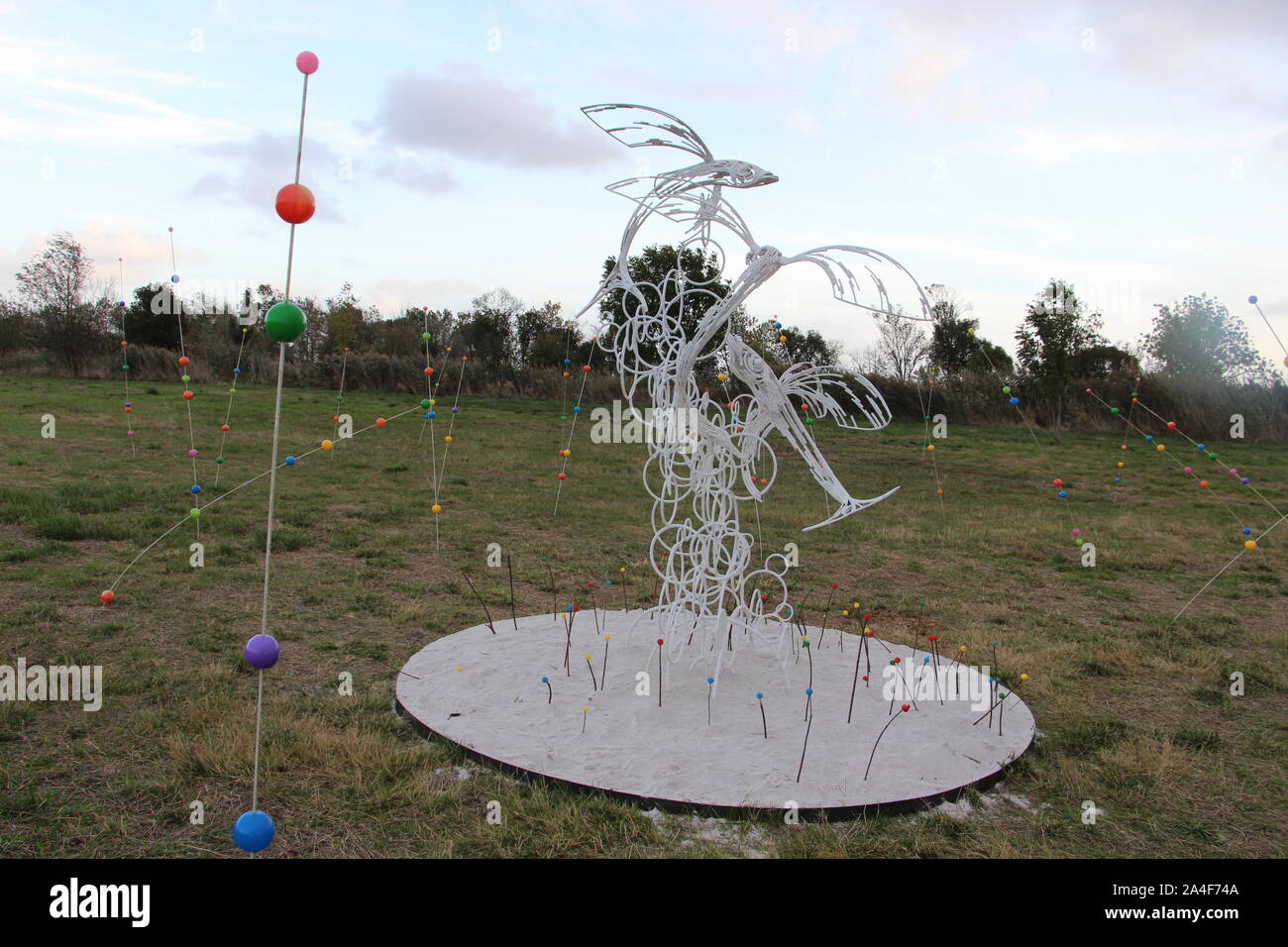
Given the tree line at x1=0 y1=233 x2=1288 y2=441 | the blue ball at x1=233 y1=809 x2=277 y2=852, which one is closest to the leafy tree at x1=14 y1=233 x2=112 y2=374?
the tree line at x1=0 y1=233 x2=1288 y2=441

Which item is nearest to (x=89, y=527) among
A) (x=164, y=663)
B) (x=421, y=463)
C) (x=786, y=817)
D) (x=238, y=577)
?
(x=238, y=577)

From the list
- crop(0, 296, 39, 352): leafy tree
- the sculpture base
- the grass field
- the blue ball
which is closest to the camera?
the blue ball

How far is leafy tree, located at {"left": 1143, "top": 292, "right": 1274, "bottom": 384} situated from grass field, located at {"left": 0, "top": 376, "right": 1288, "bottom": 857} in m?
8.08

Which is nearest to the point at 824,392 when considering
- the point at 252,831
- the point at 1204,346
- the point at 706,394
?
the point at 706,394

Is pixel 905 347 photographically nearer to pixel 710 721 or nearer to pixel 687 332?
pixel 687 332

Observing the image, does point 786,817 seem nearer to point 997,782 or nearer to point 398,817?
point 997,782

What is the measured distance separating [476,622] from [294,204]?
142 inches

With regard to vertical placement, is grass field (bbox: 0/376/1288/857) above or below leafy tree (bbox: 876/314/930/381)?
below

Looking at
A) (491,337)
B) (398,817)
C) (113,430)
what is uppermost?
(491,337)

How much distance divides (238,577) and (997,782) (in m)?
4.98

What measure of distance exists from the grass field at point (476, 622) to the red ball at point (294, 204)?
2032 millimetres

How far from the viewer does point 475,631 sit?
16.6 feet

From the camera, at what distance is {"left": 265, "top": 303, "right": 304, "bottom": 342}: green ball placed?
7.14 feet

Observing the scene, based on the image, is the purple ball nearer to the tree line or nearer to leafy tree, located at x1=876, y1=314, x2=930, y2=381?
the tree line
